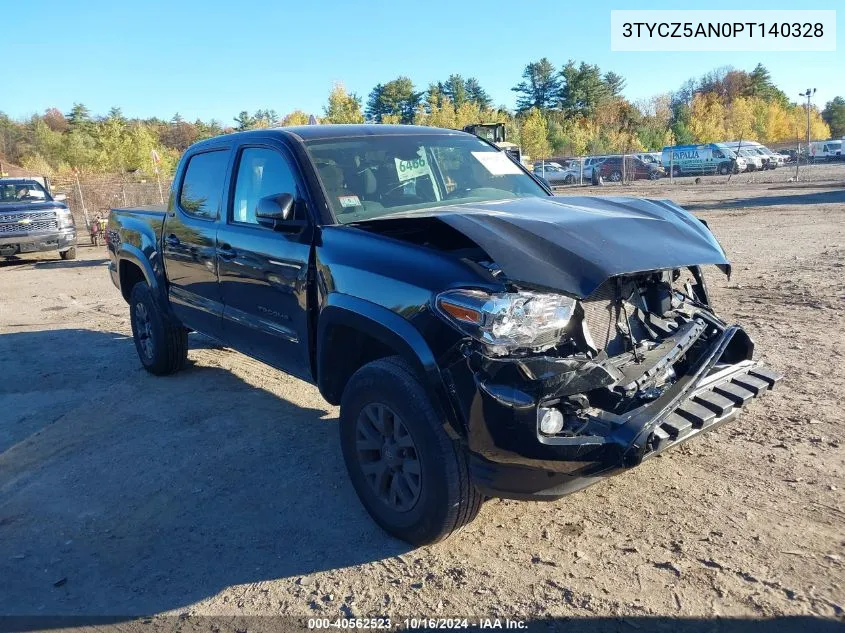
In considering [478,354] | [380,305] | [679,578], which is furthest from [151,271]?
[679,578]

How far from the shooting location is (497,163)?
472 cm

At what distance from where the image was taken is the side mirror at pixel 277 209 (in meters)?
3.71

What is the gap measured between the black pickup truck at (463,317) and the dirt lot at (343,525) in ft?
1.14

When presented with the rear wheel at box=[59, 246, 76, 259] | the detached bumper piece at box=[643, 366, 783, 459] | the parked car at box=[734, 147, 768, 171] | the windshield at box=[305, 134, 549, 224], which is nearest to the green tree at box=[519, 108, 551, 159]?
the parked car at box=[734, 147, 768, 171]

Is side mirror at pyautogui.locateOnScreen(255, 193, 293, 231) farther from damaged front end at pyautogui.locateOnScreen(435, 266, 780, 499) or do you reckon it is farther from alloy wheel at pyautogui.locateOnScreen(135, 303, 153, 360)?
alloy wheel at pyautogui.locateOnScreen(135, 303, 153, 360)

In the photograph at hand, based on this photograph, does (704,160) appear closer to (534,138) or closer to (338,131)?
(534,138)

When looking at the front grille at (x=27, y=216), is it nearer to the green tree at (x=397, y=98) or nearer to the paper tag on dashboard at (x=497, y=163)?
the paper tag on dashboard at (x=497, y=163)

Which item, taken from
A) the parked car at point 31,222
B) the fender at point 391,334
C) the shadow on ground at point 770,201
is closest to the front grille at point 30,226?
the parked car at point 31,222

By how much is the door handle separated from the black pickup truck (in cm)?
2

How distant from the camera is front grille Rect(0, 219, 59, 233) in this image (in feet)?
47.6

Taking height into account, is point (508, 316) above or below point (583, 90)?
below

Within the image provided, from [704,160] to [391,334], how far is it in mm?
45286

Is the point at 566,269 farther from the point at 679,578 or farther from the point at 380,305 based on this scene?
the point at 679,578

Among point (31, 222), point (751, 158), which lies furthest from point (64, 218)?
point (751, 158)
